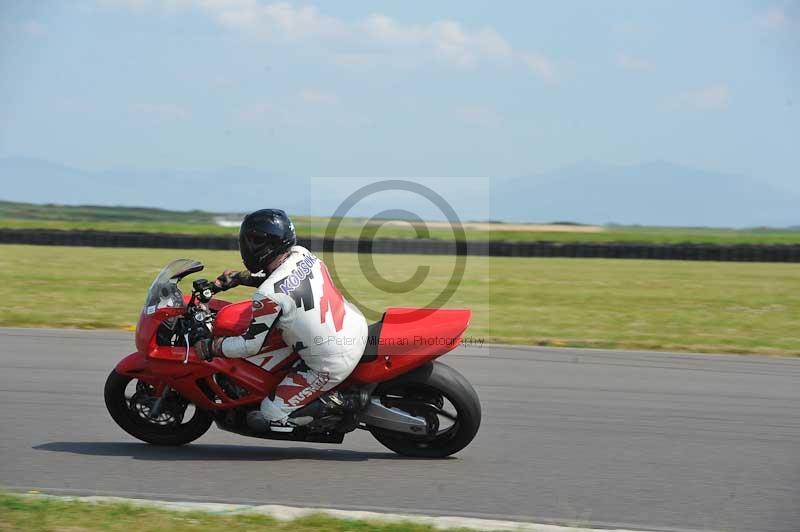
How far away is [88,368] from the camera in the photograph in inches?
348

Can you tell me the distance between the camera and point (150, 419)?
19.9ft

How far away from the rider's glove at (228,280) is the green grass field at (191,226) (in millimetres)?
38309

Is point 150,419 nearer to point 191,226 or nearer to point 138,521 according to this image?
point 138,521

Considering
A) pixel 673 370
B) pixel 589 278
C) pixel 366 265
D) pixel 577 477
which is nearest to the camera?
pixel 577 477

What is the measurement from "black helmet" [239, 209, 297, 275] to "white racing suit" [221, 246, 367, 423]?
102 millimetres

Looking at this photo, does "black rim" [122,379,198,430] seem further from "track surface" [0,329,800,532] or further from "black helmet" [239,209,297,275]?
"black helmet" [239,209,297,275]

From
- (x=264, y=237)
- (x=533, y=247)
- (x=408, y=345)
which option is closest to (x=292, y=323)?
(x=264, y=237)

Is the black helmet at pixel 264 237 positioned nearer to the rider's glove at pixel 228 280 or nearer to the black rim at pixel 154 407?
the rider's glove at pixel 228 280

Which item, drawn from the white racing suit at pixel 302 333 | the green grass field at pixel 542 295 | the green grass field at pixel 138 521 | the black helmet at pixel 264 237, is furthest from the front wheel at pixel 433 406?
the green grass field at pixel 542 295

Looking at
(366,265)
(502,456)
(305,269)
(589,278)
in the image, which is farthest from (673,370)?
(366,265)

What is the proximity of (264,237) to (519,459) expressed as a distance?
6.86ft

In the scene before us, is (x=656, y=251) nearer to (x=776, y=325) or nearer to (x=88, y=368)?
(x=776, y=325)

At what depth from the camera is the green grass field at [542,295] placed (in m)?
12.7

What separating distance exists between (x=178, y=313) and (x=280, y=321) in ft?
2.25
